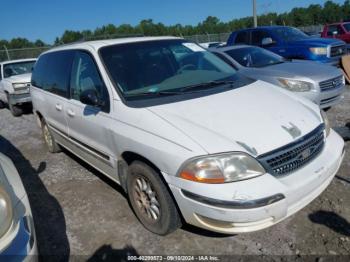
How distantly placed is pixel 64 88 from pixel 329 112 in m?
4.99

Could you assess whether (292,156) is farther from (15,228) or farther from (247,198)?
(15,228)

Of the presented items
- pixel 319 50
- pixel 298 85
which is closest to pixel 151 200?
pixel 298 85

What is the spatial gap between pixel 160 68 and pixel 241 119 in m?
1.25

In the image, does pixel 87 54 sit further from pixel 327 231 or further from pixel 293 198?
pixel 327 231

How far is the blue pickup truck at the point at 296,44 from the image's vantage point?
30.3 feet

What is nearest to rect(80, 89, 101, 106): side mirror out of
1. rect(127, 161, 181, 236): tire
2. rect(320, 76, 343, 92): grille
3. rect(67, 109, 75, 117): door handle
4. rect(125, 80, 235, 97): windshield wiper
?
rect(125, 80, 235, 97): windshield wiper

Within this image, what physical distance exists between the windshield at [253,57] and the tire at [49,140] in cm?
435

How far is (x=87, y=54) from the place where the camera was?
3703 mm

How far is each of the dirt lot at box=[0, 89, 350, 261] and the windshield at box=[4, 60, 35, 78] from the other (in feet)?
22.4

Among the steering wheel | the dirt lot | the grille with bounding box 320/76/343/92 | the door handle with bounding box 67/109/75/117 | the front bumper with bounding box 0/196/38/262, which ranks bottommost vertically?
the dirt lot

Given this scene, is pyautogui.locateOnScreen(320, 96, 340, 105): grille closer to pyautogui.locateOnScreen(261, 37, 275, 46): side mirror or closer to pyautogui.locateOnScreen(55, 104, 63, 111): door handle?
pyautogui.locateOnScreen(261, 37, 275, 46): side mirror

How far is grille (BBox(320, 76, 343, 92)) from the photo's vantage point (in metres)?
5.95

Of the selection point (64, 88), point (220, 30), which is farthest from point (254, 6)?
point (220, 30)

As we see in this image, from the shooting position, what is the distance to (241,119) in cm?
277
